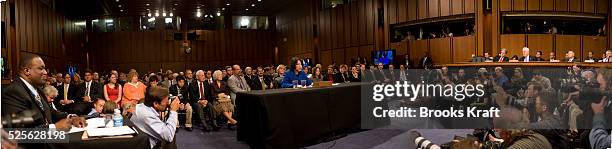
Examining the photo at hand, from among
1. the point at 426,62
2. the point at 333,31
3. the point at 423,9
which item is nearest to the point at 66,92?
the point at 426,62

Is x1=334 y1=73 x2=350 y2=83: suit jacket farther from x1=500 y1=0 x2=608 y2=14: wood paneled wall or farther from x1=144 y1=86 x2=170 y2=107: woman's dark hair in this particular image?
x1=144 y1=86 x2=170 y2=107: woman's dark hair

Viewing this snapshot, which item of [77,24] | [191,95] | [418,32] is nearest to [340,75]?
[191,95]

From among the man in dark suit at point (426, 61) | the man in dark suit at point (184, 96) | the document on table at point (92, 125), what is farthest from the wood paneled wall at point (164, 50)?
the document on table at point (92, 125)

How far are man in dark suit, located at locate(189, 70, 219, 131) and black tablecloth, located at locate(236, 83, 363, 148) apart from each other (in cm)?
154

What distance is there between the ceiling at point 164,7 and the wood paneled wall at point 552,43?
33.9 ft

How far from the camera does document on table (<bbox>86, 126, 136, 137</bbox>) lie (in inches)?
104

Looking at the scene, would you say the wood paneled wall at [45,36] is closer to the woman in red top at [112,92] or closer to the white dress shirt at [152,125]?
the woman in red top at [112,92]

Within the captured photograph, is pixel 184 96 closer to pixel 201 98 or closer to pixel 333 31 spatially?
pixel 201 98

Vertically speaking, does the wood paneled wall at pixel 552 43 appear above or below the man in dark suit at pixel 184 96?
above

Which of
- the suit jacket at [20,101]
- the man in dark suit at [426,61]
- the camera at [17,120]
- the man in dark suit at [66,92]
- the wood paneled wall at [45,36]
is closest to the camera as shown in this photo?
the camera at [17,120]

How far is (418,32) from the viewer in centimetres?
1521

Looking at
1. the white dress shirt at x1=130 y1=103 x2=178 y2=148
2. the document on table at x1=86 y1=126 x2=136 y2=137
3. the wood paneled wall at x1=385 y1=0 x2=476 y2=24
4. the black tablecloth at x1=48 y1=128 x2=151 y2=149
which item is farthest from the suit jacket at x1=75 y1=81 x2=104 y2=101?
the wood paneled wall at x1=385 y1=0 x2=476 y2=24

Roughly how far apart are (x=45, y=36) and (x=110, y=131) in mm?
15381

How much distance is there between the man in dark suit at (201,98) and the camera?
7.26m
